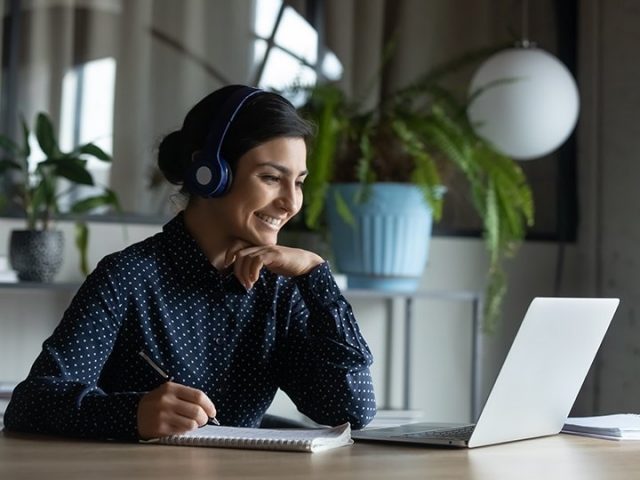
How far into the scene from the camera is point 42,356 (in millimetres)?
1491

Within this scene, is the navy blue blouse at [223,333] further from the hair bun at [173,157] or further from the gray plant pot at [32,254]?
the gray plant pot at [32,254]

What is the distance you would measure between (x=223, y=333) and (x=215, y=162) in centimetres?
26

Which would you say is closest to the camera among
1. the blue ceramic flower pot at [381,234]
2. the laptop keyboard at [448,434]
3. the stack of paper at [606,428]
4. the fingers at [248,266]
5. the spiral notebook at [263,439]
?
the spiral notebook at [263,439]

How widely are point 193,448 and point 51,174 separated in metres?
1.57

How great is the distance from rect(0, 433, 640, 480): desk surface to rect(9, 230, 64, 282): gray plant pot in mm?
1327

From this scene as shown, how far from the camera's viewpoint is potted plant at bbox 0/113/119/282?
2.65 m

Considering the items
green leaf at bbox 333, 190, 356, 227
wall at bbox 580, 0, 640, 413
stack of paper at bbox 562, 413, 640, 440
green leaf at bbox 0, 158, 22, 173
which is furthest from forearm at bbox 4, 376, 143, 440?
wall at bbox 580, 0, 640, 413

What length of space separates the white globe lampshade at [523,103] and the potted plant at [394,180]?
6cm

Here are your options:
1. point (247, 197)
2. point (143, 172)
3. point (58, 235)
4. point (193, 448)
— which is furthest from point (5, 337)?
point (193, 448)

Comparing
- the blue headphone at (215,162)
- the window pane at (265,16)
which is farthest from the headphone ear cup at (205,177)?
the window pane at (265,16)

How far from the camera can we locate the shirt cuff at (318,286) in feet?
5.49

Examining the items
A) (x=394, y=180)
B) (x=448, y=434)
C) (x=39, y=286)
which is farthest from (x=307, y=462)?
(x=394, y=180)

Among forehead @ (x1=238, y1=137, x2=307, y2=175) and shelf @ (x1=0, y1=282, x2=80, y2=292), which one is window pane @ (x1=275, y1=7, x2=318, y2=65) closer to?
shelf @ (x1=0, y1=282, x2=80, y2=292)

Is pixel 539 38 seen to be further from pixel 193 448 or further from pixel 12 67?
pixel 193 448
